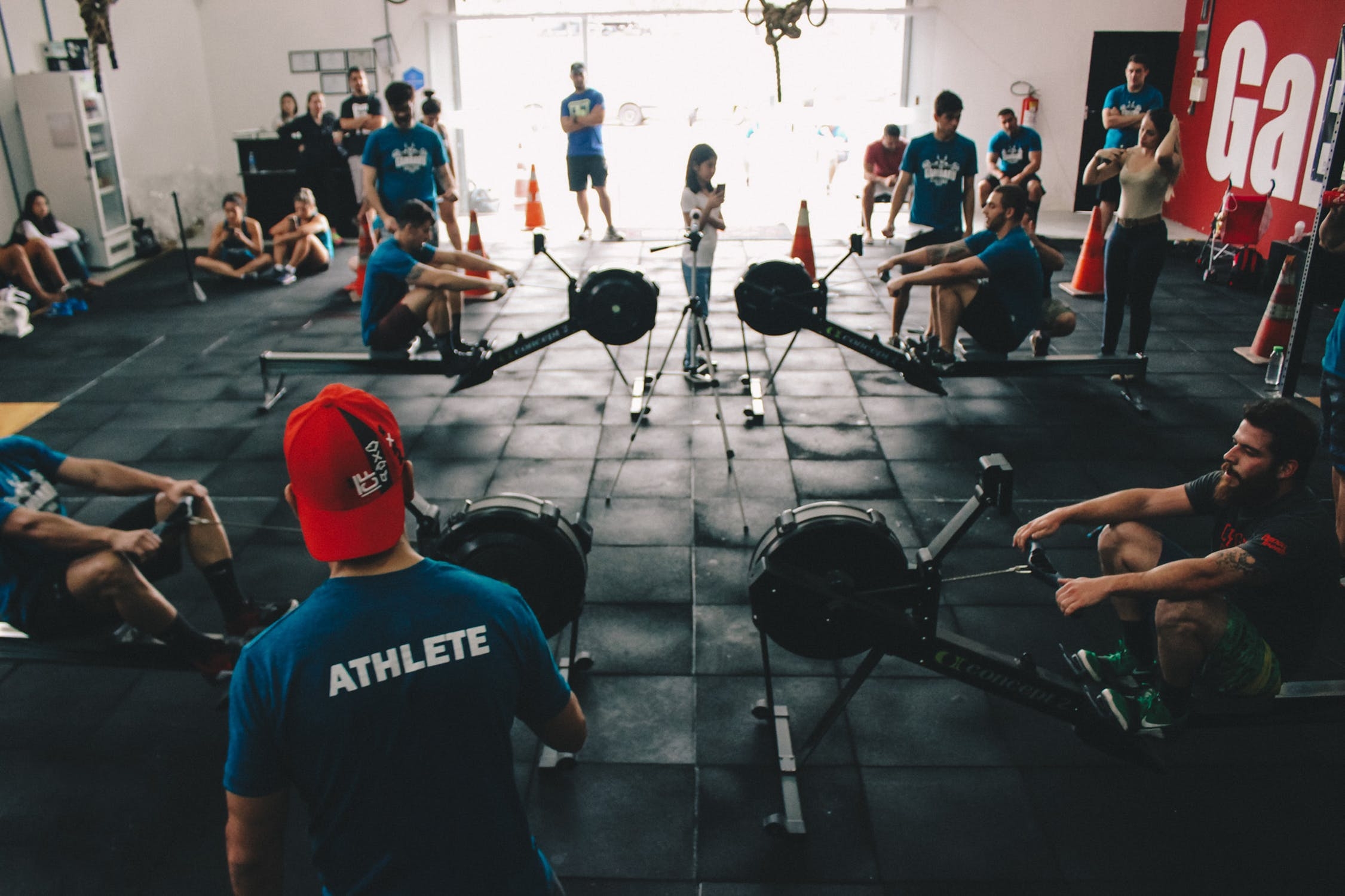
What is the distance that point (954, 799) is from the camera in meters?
2.63

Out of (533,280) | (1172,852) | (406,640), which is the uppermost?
(406,640)

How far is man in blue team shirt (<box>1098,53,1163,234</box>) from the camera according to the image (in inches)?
270

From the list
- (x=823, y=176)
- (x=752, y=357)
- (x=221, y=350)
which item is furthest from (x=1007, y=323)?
(x=823, y=176)

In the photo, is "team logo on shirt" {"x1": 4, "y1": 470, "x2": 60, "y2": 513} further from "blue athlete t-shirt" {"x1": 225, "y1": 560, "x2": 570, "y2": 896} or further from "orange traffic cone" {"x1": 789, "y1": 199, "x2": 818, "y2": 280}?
"orange traffic cone" {"x1": 789, "y1": 199, "x2": 818, "y2": 280}

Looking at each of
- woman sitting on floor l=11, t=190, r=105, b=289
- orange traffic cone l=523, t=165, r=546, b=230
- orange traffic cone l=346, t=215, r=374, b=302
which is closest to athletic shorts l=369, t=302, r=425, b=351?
orange traffic cone l=346, t=215, r=374, b=302

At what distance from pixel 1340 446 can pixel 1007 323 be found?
1731mm

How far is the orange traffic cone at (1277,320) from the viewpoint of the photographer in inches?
234

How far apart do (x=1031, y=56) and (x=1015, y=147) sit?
8.66ft

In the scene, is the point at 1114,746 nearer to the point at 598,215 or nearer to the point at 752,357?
the point at 752,357

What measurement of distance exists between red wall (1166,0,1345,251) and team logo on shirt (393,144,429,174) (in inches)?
255

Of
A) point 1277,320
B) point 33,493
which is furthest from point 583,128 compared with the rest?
point 33,493

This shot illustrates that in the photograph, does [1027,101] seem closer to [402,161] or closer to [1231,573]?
[402,161]

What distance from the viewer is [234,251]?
27.3 ft

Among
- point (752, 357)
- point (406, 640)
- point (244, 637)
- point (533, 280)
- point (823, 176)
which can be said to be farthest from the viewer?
point (823, 176)
